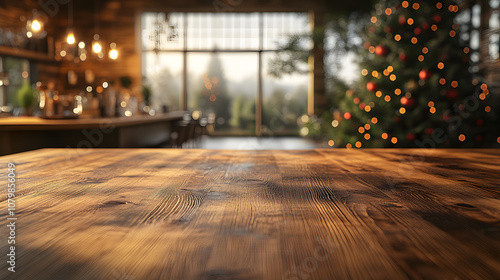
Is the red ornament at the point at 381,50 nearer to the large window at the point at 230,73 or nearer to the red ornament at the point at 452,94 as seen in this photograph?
the red ornament at the point at 452,94

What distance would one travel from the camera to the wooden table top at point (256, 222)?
0.51 metres

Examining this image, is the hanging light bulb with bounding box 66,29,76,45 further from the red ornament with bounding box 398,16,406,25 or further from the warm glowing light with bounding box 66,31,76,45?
the red ornament with bounding box 398,16,406,25

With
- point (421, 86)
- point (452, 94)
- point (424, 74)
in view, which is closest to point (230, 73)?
point (421, 86)

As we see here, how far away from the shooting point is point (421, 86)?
5387 millimetres

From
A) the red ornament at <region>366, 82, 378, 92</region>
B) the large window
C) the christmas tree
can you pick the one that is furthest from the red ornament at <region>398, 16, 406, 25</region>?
the large window

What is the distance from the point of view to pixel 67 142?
4.17m

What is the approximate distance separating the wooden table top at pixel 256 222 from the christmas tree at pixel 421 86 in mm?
4280

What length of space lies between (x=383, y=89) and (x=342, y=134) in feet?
3.24

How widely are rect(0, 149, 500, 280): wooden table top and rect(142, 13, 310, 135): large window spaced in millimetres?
9955

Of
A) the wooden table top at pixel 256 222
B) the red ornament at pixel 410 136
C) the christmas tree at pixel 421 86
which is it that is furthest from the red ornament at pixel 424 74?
the wooden table top at pixel 256 222

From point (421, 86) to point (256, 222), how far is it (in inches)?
207

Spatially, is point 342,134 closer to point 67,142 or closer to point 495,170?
point 67,142

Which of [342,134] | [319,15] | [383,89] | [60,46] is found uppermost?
[319,15]

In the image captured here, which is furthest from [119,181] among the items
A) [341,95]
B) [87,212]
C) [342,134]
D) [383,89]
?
[341,95]
